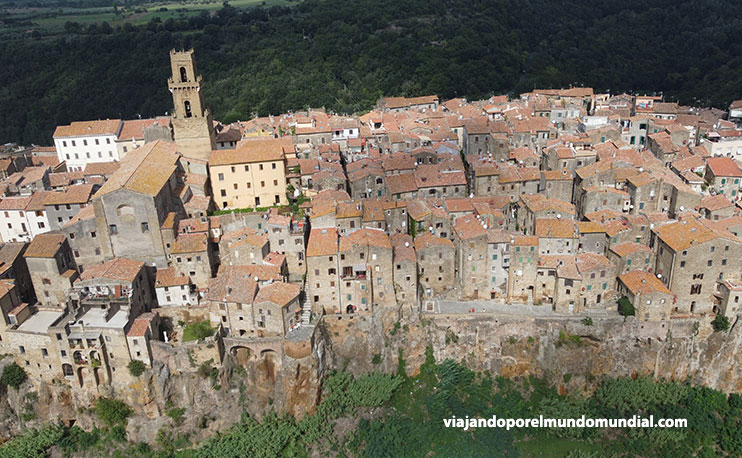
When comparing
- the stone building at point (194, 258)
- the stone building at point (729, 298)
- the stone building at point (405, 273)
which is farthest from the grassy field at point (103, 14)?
the stone building at point (729, 298)

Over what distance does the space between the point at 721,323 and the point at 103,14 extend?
6992 inches

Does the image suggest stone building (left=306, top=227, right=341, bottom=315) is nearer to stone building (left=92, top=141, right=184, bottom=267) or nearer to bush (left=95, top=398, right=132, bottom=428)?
stone building (left=92, top=141, right=184, bottom=267)

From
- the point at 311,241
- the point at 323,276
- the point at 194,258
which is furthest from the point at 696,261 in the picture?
the point at 194,258

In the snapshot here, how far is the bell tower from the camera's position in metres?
59.2

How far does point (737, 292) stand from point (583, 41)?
86.4 metres

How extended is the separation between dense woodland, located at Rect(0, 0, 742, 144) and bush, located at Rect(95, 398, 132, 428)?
51.2 metres

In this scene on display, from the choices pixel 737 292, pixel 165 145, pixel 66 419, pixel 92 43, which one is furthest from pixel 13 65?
pixel 737 292

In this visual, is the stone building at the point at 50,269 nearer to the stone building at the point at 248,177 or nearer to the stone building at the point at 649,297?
the stone building at the point at 248,177

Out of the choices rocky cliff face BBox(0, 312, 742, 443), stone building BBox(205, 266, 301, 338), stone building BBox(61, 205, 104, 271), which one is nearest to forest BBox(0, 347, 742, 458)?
rocky cliff face BBox(0, 312, 742, 443)

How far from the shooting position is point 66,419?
155 ft

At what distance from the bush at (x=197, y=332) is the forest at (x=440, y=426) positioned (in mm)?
5654

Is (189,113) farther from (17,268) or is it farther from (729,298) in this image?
(729,298)

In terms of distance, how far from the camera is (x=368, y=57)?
4269 inches

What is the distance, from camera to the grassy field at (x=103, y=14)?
14975 cm
